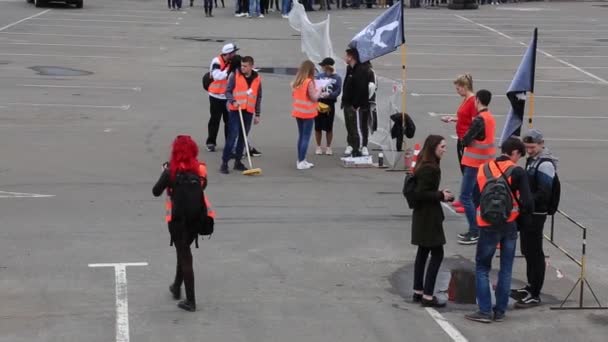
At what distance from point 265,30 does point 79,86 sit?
13.4m

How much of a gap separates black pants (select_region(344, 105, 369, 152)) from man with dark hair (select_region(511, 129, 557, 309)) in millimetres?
6093

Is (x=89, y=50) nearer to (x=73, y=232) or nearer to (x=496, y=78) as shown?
(x=496, y=78)

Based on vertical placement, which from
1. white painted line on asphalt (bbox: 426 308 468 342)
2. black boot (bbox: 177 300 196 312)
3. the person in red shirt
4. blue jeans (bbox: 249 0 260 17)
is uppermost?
the person in red shirt

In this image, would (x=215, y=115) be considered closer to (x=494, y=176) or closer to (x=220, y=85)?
(x=220, y=85)

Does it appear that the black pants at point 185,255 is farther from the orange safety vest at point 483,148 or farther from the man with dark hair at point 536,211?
the orange safety vest at point 483,148

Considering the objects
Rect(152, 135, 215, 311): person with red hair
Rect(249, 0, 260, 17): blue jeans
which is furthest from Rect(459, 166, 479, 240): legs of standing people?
Rect(249, 0, 260, 17): blue jeans

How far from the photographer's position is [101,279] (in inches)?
392

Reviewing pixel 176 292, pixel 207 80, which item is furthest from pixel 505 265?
pixel 207 80

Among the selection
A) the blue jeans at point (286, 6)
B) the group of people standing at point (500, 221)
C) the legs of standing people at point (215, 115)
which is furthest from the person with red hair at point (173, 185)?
the blue jeans at point (286, 6)

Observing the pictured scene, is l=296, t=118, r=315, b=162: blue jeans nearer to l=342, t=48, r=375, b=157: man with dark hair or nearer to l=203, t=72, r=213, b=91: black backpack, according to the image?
l=342, t=48, r=375, b=157: man with dark hair

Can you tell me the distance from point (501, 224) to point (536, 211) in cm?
72

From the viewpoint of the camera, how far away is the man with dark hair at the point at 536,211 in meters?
9.45

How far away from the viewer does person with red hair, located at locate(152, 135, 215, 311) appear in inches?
351

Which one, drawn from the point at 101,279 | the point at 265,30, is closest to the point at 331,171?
the point at 101,279
